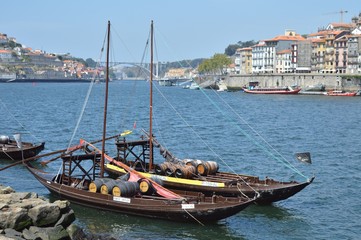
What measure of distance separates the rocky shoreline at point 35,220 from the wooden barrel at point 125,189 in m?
3.99

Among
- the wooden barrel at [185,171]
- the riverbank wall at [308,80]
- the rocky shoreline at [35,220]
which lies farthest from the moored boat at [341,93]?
the rocky shoreline at [35,220]

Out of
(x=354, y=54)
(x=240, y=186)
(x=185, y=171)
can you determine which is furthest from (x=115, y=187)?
(x=354, y=54)

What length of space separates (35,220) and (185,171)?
11.6 m

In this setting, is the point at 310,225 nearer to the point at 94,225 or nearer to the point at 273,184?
the point at 273,184

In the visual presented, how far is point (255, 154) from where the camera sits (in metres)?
53.5

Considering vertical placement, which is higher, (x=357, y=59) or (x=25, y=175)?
(x=357, y=59)

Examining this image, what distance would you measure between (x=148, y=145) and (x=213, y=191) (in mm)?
9180

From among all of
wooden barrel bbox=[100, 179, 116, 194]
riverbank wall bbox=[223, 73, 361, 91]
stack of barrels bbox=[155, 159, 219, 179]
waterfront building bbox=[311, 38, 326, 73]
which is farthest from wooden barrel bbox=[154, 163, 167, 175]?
waterfront building bbox=[311, 38, 326, 73]

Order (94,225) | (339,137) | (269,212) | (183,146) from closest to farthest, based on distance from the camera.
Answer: (94,225) < (269,212) < (183,146) < (339,137)

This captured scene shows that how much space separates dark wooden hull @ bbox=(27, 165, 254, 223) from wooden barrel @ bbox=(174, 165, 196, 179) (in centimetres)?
449

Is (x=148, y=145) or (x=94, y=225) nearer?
(x=94, y=225)

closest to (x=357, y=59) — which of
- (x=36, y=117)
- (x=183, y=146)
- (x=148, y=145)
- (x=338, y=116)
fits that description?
(x=338, y=116)

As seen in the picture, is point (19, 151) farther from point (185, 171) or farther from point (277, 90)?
point (277, 90)

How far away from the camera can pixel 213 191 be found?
34.2m
